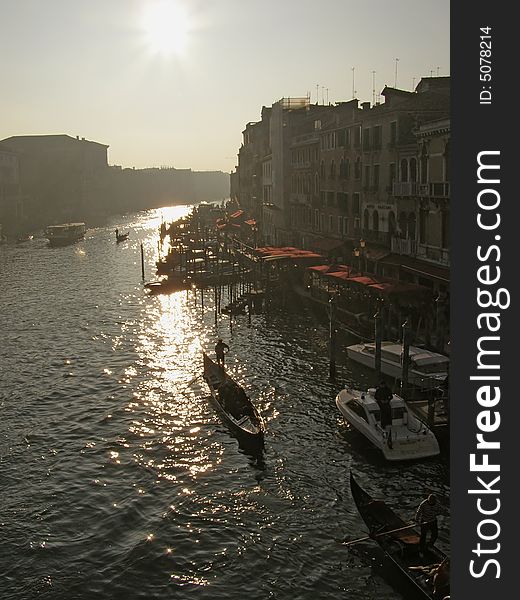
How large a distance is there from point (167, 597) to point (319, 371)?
1794cm

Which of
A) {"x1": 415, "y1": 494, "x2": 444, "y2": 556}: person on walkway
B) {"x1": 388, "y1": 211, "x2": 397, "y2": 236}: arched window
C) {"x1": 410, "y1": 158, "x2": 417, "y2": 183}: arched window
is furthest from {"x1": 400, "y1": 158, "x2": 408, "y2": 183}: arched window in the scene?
{"x1": 415, "y1": 494, "x2": 444, "y2": 556}: person on walkway

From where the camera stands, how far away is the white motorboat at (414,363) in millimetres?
28906

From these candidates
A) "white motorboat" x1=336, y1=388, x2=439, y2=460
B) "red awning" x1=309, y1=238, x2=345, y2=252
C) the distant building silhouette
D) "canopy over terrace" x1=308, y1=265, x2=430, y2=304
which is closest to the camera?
"white motorboat" x1=336, y1=388, x2=439, y2=460

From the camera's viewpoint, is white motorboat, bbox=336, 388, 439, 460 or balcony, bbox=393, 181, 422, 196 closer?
white motorboat, bbox=336, 388, 439, 460

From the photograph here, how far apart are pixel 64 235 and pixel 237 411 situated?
8696 cm

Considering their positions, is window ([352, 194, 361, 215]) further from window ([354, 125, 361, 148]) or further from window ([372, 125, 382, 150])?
window ([372, 125, 382, 150])

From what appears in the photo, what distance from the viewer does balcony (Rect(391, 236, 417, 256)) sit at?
138ft

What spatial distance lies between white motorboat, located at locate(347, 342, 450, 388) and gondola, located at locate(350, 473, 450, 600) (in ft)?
35.5

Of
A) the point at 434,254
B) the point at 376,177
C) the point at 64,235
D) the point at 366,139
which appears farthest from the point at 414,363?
the point at 64,235

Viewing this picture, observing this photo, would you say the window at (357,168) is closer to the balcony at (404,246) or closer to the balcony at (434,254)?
the balcony at (404,246)

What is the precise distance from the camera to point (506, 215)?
7.18 meters

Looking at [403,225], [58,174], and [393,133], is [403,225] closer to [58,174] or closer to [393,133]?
[393,133]

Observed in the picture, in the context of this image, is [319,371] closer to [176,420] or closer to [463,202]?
[176,420]

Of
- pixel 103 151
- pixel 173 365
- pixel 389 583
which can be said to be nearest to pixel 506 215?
pixel 389 583
